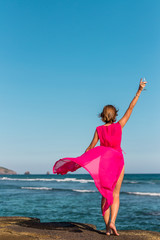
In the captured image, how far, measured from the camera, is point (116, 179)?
4.16 metres

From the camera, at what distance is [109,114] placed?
436cm

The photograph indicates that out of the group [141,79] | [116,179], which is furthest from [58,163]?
[141,79]

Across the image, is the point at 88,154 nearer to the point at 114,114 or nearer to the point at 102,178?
the point at 102,178

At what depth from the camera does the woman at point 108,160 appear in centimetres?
409

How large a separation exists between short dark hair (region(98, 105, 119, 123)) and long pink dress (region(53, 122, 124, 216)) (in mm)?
110

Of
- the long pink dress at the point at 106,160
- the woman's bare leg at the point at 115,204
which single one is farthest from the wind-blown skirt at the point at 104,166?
the woman's bare leg at the point at 115,204

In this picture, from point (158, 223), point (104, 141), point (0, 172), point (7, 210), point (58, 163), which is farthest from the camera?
point (0, 172)

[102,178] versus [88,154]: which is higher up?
[88,154]

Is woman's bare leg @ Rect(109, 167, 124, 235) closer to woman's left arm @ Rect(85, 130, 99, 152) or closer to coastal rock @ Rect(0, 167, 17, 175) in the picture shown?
woman's left arm @ Rect(85, 130, 99, 152)

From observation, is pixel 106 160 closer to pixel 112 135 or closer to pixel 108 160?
pixel 108 160

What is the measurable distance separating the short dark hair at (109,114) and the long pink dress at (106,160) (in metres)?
0.11

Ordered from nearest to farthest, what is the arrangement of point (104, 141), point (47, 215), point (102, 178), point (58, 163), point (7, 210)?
point (102, 178) → point (104, 141) → point (58, 163) → point (47, 215) → point (7, 210)

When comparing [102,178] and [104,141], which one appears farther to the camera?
[104,141]

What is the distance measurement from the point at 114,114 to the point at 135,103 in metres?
0.38
